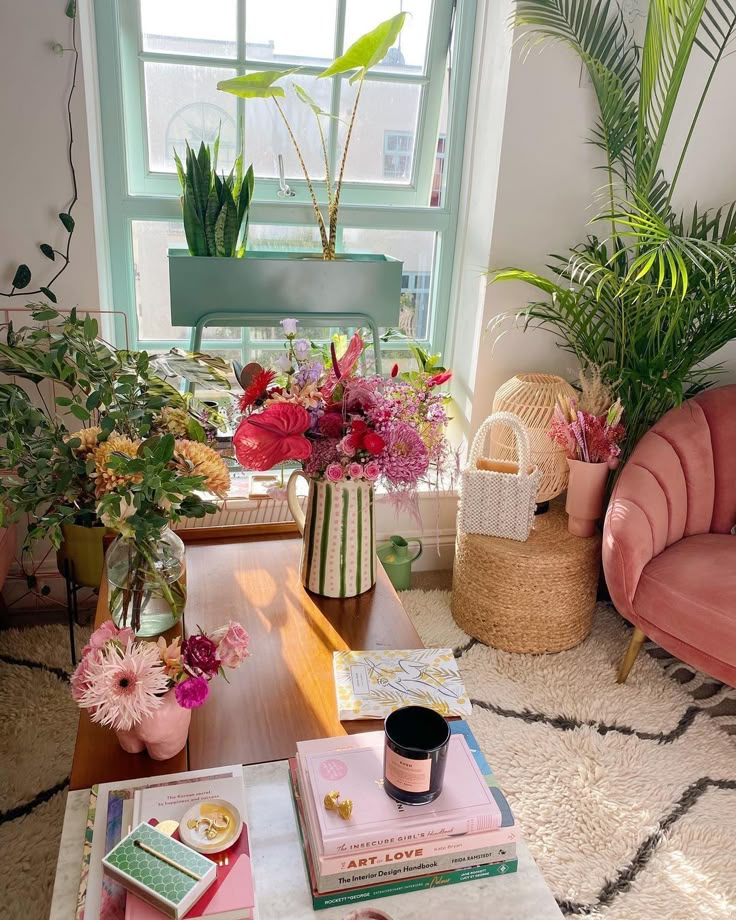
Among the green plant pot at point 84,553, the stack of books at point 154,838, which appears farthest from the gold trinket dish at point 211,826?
the green plant pot at point 84,553

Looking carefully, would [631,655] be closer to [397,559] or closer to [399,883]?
[397,559]

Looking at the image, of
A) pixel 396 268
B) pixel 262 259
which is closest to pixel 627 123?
pixel 396 268

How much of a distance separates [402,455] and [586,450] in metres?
0.98

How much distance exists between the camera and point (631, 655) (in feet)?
6.71

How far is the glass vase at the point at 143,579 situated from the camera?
1177mm

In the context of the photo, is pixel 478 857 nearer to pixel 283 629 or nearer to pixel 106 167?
pixel 283 629

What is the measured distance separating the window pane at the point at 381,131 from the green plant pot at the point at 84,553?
4.62 ft

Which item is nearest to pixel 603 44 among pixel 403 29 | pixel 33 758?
pixel 403 29

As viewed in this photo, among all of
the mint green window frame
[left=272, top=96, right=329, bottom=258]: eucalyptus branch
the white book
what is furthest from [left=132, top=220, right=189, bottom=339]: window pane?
the white book

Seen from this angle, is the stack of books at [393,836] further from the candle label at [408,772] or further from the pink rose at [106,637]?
the pink rose at [106,637]

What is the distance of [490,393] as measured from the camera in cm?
245

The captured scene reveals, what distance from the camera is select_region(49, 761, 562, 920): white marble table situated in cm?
89

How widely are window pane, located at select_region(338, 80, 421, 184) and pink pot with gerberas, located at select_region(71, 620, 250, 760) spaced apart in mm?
1804

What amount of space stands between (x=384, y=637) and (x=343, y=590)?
0.47ft
